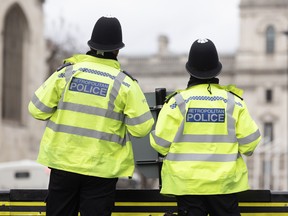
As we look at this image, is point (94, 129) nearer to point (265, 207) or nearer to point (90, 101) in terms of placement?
point (90, 101)

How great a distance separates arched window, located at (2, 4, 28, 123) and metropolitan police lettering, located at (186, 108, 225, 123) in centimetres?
2412

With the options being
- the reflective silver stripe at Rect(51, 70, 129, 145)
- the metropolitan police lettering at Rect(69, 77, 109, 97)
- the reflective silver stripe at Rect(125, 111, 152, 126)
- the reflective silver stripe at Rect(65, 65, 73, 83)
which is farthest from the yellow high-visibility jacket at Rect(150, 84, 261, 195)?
the reflective silver stripe at Rect(65, 65, 73, 83)

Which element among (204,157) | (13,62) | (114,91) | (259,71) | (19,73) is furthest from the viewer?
(259,71)

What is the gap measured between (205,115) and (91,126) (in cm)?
80

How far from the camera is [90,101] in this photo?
19.9 ft

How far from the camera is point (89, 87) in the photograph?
20.0 ft

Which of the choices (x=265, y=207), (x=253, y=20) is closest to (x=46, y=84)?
(x=265, y=207)

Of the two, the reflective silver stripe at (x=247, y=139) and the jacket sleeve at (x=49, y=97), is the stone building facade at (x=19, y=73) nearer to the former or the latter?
the jacket sleeve at (x=49, y=97)

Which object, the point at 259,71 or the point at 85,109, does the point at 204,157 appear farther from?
the point at 259,71

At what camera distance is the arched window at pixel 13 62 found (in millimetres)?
29938

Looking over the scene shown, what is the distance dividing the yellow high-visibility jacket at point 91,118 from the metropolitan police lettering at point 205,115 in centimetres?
30

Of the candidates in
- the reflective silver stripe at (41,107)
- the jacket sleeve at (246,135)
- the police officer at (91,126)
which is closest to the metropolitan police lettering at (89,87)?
the police officer at (91,126)

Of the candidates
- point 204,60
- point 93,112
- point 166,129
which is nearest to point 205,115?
point 166,129

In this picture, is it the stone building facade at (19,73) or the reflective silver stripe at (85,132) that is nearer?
the reflective silver stripe at (85,132)
